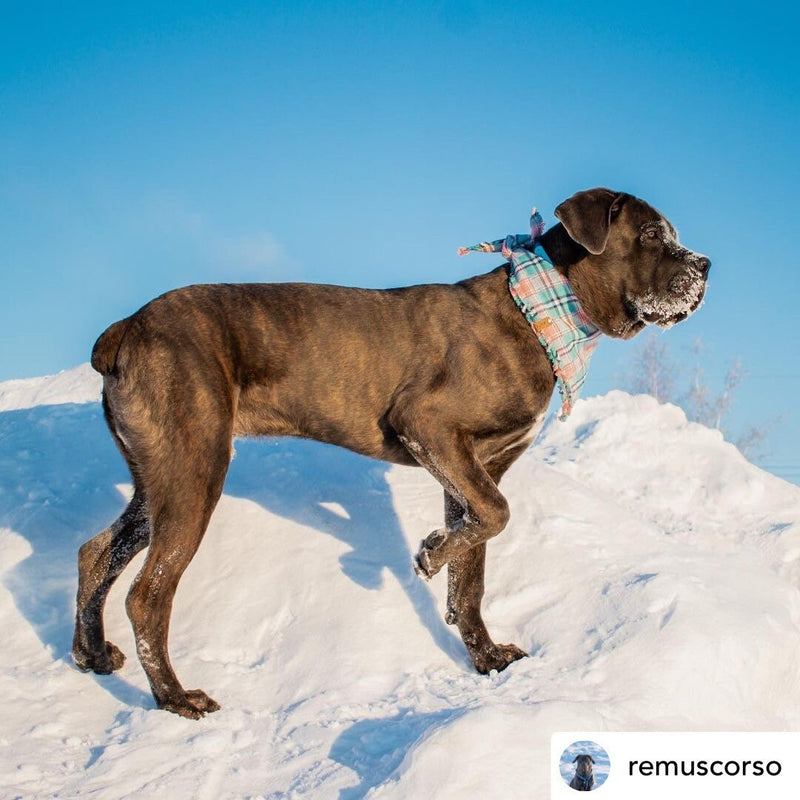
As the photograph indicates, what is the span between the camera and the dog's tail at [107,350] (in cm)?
471

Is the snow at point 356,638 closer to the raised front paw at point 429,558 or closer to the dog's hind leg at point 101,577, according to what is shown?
the dog's hind leg at point 101,577

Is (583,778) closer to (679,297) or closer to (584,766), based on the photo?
(584,766)

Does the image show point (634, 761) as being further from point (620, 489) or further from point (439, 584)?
point (620, 489)

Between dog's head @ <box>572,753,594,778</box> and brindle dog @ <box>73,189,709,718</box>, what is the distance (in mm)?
1351

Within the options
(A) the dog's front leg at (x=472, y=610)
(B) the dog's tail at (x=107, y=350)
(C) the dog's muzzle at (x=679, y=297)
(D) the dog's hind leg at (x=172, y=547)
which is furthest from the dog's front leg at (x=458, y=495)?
(B) the dog's tail at (x=107, y=350)

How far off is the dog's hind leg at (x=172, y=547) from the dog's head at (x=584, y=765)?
186 centimetres

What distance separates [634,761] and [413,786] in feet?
3.20

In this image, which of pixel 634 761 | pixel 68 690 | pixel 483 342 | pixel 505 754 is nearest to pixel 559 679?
pixel 634 761

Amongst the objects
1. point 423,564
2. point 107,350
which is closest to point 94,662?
point 107,350

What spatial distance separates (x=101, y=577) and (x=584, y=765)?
296cm

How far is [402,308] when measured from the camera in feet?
16.7

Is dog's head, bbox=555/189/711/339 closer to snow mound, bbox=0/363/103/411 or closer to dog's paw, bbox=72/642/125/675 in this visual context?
dog's paw, bbox=72/642/125/675

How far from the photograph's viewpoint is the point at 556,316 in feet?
16.2
